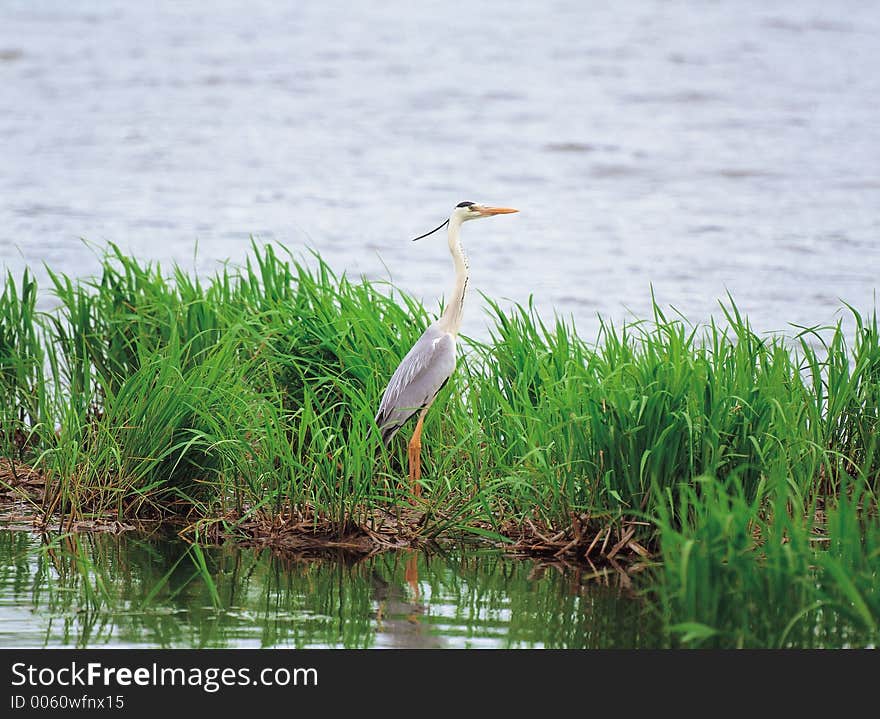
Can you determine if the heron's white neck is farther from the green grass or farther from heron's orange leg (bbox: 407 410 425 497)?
heron's orange leg (bbox: 407 410 425 497)

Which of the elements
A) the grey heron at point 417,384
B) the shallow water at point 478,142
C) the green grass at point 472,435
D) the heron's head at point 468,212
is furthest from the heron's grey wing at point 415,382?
the shallow water at point 478,142

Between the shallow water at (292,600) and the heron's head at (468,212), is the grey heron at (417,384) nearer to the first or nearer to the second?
the heron's head at (468,212)

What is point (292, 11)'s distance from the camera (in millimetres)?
30766

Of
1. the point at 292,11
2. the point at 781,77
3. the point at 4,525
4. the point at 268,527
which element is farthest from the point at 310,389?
the point at 292,11

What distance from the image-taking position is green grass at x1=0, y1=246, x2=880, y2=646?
590cm

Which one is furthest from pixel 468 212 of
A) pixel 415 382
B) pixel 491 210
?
pixel 415 382

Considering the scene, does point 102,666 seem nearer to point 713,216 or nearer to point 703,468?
point 703,468

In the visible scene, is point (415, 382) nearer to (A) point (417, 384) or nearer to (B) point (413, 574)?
(A) point (417, 384)

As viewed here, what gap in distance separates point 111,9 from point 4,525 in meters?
25.0

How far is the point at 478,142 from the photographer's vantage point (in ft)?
68.9

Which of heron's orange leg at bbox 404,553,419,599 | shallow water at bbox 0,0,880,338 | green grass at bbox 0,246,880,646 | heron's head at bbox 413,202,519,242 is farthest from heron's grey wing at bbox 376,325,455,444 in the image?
shallow water at bbox 0,0,880,338

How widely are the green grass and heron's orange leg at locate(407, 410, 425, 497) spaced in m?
0.08

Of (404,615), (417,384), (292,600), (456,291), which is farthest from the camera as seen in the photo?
(456,291)

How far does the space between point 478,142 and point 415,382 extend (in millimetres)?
14152
